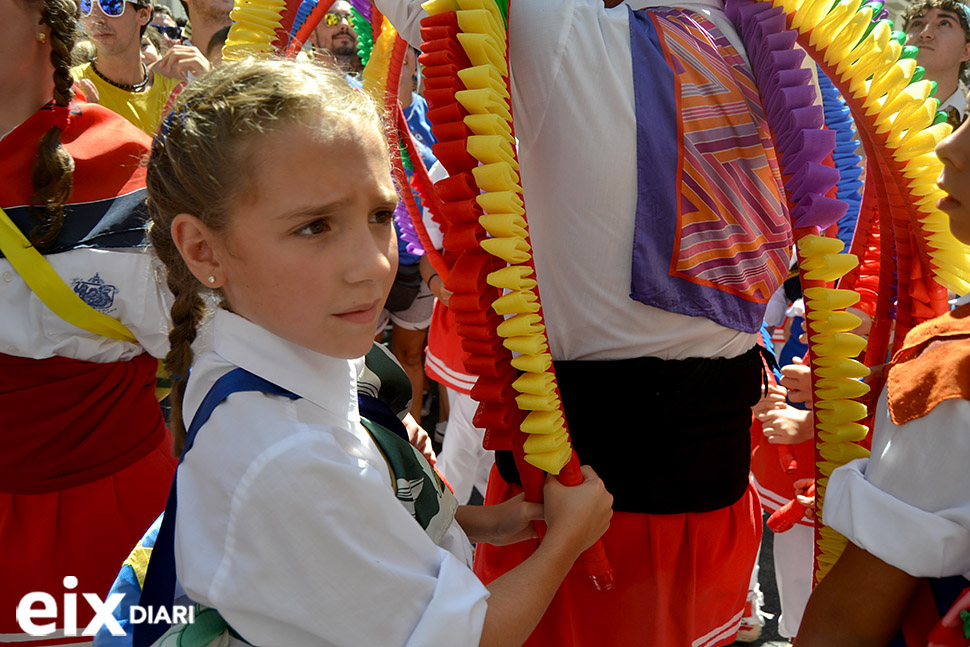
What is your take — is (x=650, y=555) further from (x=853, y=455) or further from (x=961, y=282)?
(x=961, y=282)

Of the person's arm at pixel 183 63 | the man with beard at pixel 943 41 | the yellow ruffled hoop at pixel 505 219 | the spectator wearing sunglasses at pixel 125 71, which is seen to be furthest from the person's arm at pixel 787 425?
the spectator wearing sunglasses at pixel 125 71

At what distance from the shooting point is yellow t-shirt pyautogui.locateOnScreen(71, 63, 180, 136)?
394 centimetres

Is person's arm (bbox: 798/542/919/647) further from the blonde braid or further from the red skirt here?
the blonde braid

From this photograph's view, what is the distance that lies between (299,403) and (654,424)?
0.72 metres

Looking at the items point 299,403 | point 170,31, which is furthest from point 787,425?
point 170,31

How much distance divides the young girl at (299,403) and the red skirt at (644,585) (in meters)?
0.32

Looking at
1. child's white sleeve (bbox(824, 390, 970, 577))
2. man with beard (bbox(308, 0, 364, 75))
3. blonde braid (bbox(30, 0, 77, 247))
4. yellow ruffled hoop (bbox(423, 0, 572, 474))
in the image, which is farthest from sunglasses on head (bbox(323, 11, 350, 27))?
child's white sleeve (bbox(824, 390, 970, 577))

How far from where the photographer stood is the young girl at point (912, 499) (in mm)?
1013

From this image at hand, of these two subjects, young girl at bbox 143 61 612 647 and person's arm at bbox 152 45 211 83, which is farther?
person's arm at bbox 152 45 211 83

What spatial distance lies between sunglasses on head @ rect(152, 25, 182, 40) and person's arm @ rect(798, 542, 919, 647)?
5.70 m

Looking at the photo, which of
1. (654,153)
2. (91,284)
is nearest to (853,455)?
(654,153)

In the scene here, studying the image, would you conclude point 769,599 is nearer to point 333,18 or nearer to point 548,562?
point 548,562

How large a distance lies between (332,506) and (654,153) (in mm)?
857

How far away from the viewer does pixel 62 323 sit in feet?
5.48
